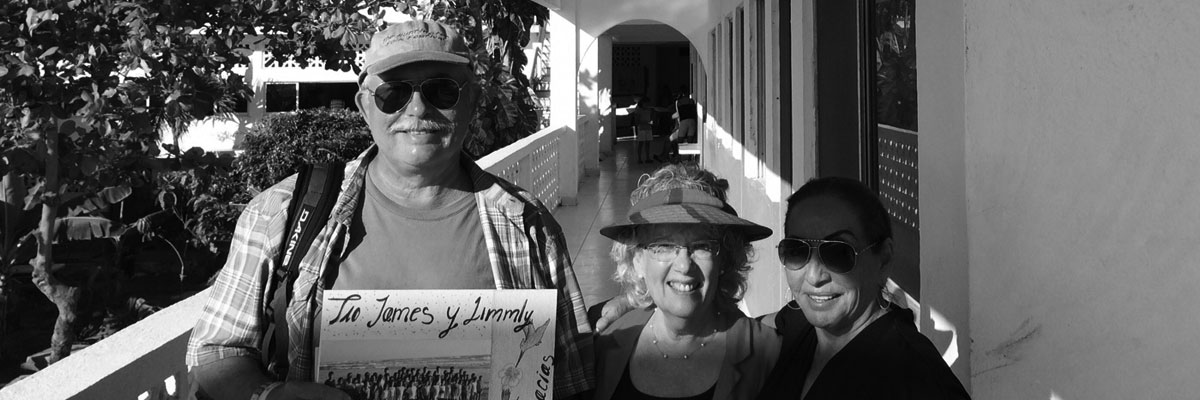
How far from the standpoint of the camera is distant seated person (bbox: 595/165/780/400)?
220cm

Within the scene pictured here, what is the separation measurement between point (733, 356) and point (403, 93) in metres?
0.87

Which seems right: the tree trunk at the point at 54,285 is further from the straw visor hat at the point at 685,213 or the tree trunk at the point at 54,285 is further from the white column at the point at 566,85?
the white column at the point at 566,85

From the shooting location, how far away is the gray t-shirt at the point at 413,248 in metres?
2.09

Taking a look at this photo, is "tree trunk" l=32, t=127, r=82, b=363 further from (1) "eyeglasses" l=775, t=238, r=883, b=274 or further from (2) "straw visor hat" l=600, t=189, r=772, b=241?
(1) "eyeglasses" l=775, t=238, r=883, b=274

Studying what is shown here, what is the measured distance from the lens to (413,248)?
2115mm

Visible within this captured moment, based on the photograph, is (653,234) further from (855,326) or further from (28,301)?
(28,301)

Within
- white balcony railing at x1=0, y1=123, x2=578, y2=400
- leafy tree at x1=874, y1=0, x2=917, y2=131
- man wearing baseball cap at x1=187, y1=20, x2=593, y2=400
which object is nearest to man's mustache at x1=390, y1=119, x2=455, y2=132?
man wearing baseball cap at x1=187, y1=20, x2=593, y2=400

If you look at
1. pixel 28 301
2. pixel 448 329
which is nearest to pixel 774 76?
pixel 448 329

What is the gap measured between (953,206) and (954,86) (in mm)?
303

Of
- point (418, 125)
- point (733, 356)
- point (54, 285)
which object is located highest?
point (418, 125)

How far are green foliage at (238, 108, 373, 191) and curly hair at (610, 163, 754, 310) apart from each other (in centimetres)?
1173

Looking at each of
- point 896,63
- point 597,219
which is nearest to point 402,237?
point 896,63

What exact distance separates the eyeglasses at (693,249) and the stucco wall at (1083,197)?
0.68 metres

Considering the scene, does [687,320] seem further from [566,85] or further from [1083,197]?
[566,85]
